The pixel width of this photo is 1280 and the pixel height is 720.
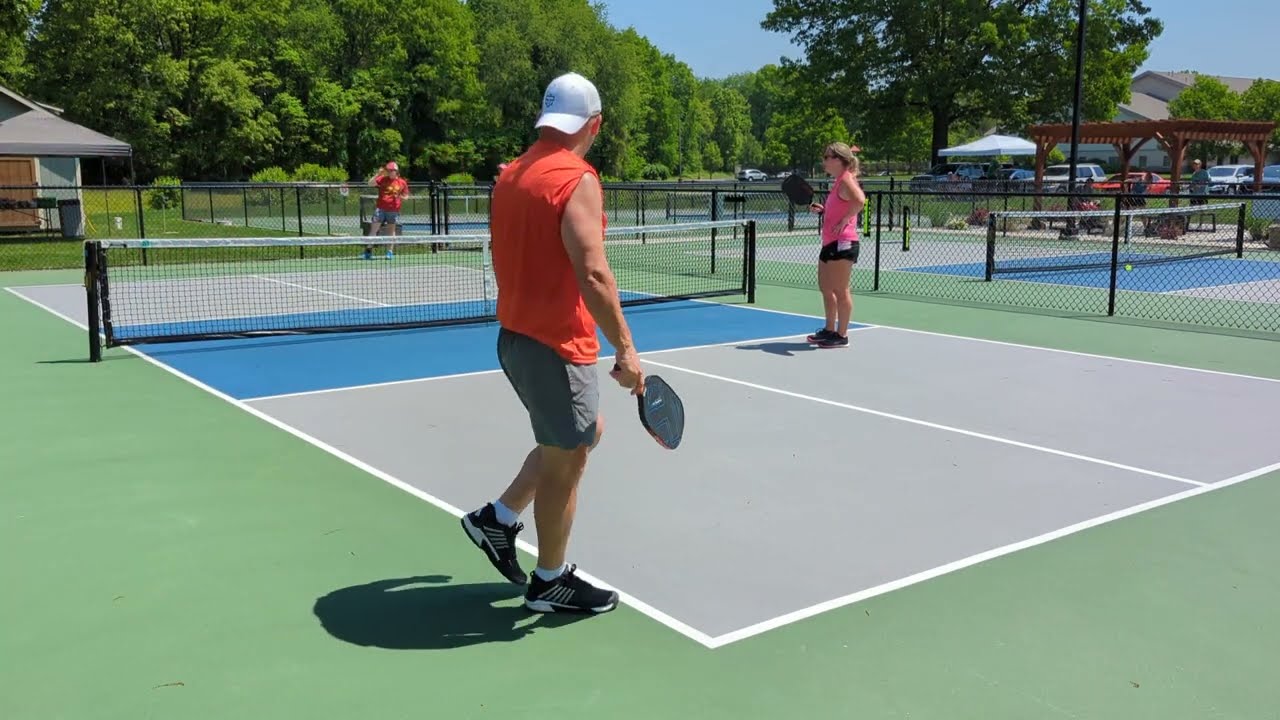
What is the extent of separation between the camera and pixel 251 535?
5.28m

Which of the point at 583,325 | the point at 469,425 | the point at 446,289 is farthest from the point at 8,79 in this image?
the point at 583,325

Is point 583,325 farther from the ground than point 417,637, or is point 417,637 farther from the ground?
point 583,325

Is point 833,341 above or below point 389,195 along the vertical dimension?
below

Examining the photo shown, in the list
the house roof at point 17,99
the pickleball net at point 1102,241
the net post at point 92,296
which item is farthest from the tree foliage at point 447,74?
the net post at point 92,296

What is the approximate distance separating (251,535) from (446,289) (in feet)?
A: 36.8

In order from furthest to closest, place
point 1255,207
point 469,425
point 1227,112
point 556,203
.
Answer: point 1227,112
point 1255,207
point 469,425
point 556,203

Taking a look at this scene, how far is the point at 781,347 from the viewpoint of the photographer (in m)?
10.8


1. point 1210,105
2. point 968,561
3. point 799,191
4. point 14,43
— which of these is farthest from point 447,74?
point 968,561

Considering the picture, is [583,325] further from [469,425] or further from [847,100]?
[847,100]

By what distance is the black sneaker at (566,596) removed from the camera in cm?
427

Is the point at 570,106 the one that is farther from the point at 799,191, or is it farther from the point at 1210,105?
the point at 1210,105

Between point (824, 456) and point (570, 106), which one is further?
point (824, 456)

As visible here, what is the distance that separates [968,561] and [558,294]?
7.45 feet

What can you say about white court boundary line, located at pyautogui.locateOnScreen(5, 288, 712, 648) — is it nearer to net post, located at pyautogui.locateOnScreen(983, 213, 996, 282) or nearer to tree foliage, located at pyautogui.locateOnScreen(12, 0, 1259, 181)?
net post, located at pyautogui.locateOnScreen(983, 213, 996, 282)
